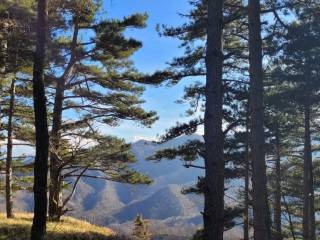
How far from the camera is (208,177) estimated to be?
30.0ft

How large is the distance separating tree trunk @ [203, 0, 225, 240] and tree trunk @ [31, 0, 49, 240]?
13.9ft

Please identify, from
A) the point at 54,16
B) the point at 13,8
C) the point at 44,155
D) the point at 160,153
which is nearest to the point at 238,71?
the point at 160,153

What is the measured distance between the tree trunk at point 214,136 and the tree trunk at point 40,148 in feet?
13.9

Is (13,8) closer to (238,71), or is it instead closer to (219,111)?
(238,71)

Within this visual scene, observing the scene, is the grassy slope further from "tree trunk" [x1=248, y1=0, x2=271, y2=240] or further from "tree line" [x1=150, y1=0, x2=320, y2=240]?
"tree trunk" [x1=248, y1=0, x2=271, y2=240]

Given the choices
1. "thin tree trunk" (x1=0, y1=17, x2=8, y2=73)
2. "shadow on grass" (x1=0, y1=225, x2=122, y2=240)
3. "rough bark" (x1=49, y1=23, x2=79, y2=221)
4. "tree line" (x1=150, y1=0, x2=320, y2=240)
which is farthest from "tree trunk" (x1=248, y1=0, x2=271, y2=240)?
"rough bark" (x1=49, y1=23, x2=79, y2=221)

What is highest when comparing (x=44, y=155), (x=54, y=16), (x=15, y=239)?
(x=54, y=16)

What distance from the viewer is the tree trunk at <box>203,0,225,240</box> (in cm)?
897

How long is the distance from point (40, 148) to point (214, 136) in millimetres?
4454

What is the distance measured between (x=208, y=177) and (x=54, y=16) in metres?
10.8

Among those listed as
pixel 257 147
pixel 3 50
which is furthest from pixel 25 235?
pixel 257 147

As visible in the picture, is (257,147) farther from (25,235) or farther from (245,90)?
(25,235)

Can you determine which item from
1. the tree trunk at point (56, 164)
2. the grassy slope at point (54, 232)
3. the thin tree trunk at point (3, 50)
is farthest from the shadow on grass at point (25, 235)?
the thin tree trunk at point (3, 50)

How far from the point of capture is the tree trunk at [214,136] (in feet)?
29.4
